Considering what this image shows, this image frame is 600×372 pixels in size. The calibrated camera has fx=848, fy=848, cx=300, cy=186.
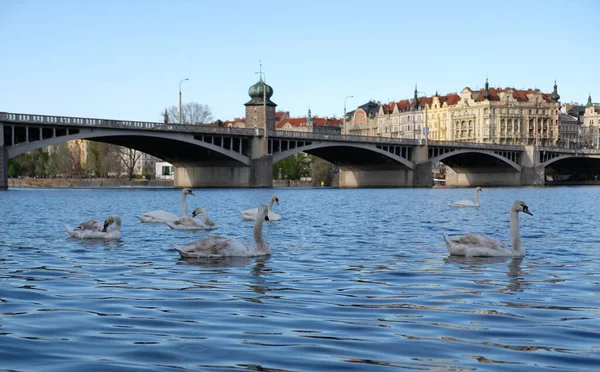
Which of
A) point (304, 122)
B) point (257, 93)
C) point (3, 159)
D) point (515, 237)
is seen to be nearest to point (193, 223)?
point (515, 237)

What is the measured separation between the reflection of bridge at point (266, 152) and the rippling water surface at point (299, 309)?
50991mm

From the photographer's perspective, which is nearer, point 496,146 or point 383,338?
point 383,338

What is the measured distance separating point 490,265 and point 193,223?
936cm

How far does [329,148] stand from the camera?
293 ft

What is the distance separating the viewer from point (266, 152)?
274ft

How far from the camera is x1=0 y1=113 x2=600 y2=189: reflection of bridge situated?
65.4 metres

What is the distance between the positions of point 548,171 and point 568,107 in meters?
59.9

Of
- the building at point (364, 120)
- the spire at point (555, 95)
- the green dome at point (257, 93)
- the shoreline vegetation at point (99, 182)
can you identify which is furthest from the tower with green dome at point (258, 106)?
the spire at point (555, 95)

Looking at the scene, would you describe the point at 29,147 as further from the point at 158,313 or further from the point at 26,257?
the point at 158,313

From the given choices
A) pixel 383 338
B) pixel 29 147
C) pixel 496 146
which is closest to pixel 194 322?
pixel 383 338

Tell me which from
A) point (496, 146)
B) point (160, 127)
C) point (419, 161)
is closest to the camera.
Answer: point (160, 127)

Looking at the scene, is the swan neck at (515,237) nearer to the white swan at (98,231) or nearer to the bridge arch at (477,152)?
the white swan at (98,231)

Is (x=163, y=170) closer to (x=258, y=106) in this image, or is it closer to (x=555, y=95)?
(x=258, y=106)

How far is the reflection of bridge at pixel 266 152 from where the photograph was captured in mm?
65438
